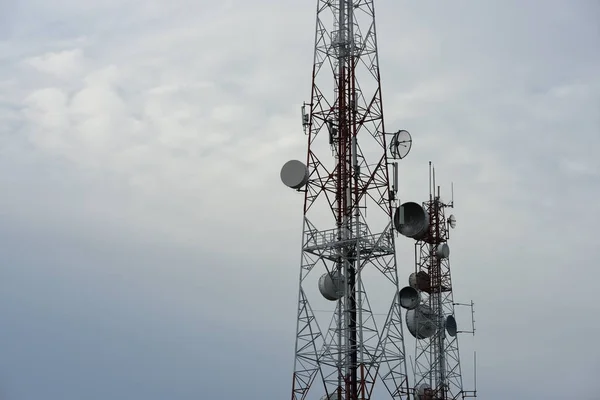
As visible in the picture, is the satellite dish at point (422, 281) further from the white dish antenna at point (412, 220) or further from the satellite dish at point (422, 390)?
the white dish antenna at point (412, 220)

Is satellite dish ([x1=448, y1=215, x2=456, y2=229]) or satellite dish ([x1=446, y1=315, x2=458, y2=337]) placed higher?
satellite dish ([x1=448, y1=215, x2=456, y2=229])

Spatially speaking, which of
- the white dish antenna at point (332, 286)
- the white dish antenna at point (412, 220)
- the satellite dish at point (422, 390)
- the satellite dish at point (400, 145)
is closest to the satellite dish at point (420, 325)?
the satellite dish at point (422, 390)

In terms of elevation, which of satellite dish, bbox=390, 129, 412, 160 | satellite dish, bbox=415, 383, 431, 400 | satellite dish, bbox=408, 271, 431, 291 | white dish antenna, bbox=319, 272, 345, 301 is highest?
satellite dish, bbox=390, 129, 412, 160

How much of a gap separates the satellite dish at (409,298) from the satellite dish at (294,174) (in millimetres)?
17723

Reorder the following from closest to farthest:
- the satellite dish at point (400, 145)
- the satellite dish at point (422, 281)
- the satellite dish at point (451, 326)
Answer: the satellite dish at point (400, 145) → the satellite dish at point (451, 326) → the satellite dish at point (422, 281)

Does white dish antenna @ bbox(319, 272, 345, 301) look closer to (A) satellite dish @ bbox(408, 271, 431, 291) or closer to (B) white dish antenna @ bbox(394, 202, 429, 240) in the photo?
(B) white dish antenna @ bbox(394, 202, 429, 240)

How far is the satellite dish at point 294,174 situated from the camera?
4728 centimetres

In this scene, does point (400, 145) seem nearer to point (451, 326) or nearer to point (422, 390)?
point (451, 326)

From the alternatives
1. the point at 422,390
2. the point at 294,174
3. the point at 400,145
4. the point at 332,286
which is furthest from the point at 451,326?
the point at 294,174

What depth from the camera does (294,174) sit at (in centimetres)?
4753

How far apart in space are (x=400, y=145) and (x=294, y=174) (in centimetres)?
759

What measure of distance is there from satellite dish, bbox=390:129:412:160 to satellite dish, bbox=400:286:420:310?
1561 centimetres

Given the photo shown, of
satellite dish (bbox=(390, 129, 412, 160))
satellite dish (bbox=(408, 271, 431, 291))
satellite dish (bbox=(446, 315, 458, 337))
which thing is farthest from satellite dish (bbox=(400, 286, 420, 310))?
satellite dish (bbox=(390, 129, 412, 160))

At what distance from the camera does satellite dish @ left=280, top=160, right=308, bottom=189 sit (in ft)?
155
